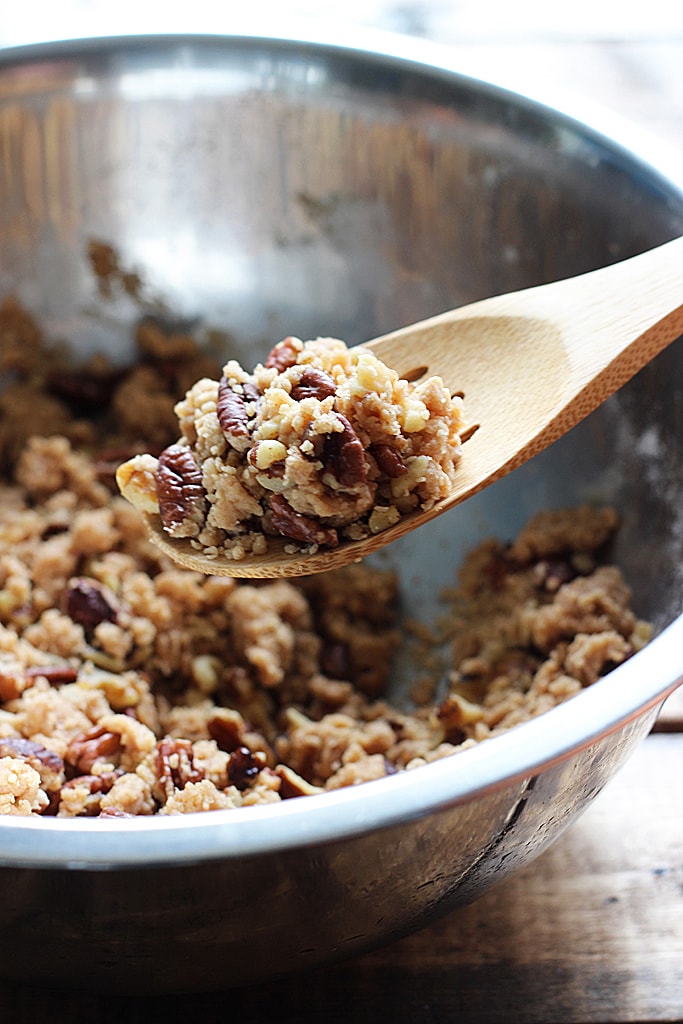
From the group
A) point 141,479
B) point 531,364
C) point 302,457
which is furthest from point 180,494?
point 531,364

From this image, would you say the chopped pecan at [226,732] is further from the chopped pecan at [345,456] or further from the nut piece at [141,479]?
the chopped pecan at [345,456]

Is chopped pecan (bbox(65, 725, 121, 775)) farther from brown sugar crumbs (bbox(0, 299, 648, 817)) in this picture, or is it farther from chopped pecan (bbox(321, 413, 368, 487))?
chopped pecan (bbox(321, 413, 368, 487))

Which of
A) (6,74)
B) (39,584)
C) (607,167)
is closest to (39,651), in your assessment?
(39,584)

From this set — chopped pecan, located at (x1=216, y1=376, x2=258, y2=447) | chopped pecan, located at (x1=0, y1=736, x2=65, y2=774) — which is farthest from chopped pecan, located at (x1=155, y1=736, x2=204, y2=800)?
chopped pecan, located at (x1=216, y1=376, x2=258, y2=447)

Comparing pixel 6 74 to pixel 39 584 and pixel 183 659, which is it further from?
pixel 183 659

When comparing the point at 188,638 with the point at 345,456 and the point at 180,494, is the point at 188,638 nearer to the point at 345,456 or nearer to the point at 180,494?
the point at 180,494

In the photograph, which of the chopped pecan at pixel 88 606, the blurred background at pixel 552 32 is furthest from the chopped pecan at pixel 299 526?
the blurred background at pixel 552 32

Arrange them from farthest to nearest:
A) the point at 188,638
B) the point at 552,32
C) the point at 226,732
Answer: the point at 552,32
the point at 188,638
the point at 226,732
